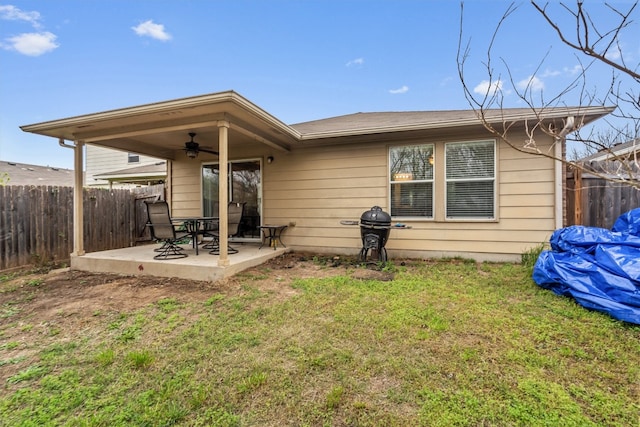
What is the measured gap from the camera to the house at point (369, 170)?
4.39m

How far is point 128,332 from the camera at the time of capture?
101 inches

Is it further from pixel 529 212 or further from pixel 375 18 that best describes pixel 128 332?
pixel 375 18

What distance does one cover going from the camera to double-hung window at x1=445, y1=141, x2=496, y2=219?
16.3ft

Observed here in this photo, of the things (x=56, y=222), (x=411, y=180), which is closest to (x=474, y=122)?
(x=411, y=180)

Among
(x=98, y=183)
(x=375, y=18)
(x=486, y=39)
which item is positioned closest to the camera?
(x=486, y=39)

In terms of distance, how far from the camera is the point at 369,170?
5.66 meters

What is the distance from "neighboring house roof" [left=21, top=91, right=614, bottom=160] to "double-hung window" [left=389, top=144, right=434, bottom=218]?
35 cm

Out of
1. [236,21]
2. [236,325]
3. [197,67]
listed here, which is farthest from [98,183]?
[236,325]

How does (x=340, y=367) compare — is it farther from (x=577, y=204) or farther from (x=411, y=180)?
(x=577, y=204)

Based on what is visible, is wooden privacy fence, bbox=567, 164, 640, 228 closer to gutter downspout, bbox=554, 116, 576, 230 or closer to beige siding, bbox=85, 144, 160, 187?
gutter downspout, bbox=554, 116, 576, 230

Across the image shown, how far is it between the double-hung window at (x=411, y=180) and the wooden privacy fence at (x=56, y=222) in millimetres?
6630

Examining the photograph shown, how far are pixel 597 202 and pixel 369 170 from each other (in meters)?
3.90

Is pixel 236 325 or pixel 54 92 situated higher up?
pixel 54 92

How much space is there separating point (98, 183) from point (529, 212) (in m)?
19.1
